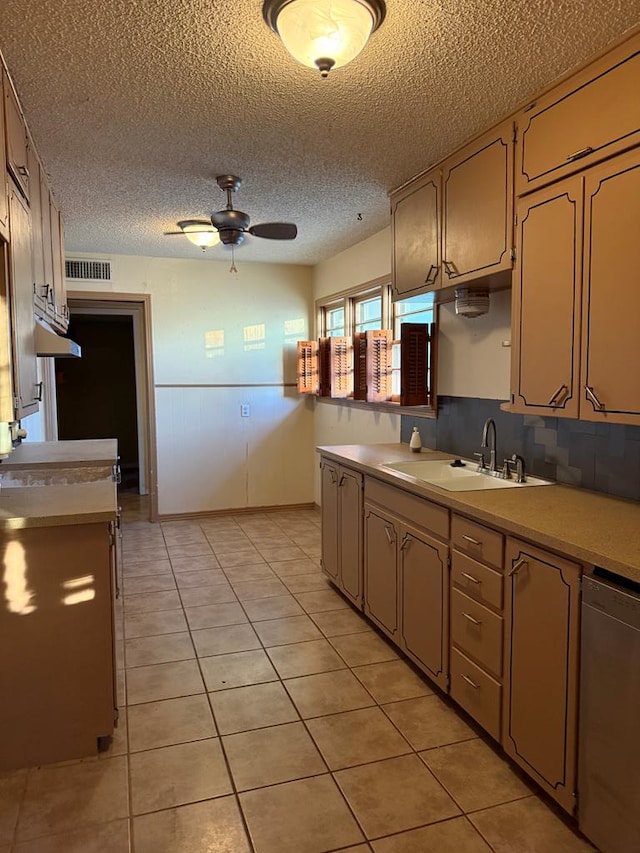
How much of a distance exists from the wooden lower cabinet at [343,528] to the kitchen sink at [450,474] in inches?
12.1

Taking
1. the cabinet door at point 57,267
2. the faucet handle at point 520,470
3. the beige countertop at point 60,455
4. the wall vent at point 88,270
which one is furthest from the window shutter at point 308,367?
the faucet handle at point 520,470

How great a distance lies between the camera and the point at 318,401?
234 inches

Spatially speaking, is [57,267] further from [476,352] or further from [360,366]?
[476,352]

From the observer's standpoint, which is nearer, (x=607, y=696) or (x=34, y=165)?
(x=607, y=696)

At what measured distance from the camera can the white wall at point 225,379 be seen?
18.1 feet

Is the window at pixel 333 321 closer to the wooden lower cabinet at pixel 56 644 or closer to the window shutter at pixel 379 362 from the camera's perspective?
the window shutter at pixel 379 362

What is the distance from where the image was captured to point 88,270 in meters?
5.25

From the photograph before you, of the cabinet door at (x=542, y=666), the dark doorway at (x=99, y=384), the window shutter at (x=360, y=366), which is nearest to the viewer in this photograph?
the cabinet door at (x=542, y=666)

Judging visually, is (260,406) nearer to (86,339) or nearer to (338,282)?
(338,282)

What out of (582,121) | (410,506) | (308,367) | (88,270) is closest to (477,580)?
(410,506)

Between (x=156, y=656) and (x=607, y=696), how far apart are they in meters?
2.17

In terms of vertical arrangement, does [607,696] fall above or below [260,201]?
below

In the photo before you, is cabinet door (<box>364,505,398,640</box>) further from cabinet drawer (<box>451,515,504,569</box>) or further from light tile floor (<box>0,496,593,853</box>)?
cabinet drawer (<box>451,515,504,569</box>)

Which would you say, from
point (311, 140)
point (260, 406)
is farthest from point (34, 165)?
point (260, 406)
